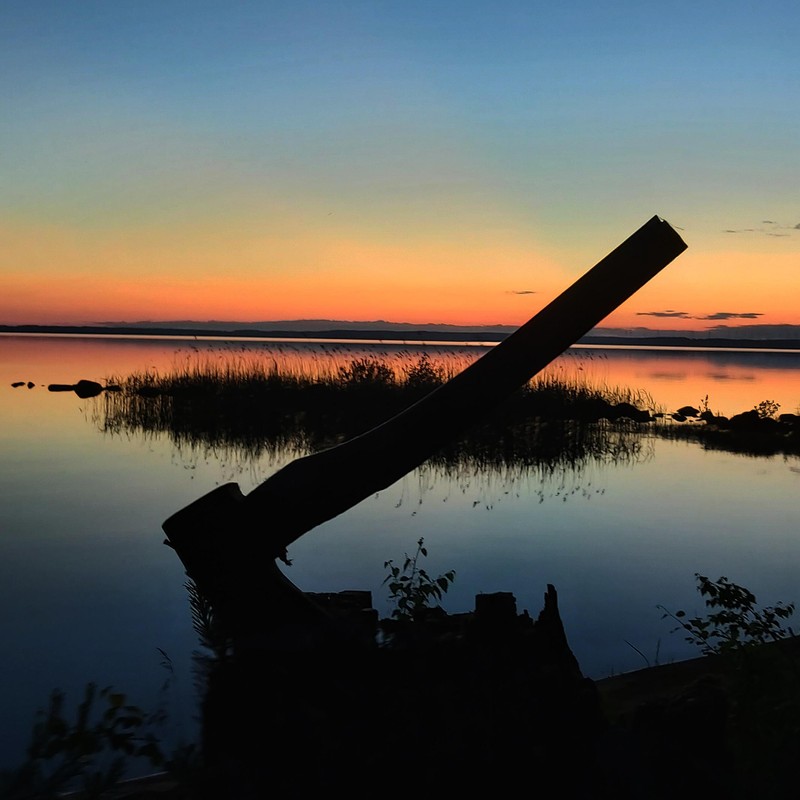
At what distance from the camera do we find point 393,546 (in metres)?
10.9

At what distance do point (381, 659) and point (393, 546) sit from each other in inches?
327

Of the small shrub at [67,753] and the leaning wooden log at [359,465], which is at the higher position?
the leaning wooden log at [359,465]

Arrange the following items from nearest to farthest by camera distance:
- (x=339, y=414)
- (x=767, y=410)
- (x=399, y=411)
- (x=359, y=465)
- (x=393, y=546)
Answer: (x=359, y=465) → (x=393, y=546) → (x=339, y=414) → (x=399, y=411) → (x=767, y=410)

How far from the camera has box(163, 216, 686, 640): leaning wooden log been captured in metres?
3.02

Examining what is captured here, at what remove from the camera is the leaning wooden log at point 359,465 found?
3023mm

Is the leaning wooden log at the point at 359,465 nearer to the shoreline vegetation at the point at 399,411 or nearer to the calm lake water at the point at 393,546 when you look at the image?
the calm lake water at the point at 393,546

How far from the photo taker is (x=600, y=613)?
8445mm

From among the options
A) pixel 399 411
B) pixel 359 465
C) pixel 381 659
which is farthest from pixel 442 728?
pixel 399 411

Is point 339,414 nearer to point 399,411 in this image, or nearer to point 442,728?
point 399,411

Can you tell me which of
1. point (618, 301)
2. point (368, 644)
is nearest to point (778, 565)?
point (618, 301)

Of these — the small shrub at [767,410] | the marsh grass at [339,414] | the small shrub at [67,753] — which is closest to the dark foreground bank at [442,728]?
the small shrub at [67,753]

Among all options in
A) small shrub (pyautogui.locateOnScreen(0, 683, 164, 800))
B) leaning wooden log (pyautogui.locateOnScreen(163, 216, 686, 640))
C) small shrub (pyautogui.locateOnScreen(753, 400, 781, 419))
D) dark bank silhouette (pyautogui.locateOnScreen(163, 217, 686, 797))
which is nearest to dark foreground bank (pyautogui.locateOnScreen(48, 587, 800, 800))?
dark bank silhouette (pyautogui.locateOnScreen(163, 217, 686, 797))

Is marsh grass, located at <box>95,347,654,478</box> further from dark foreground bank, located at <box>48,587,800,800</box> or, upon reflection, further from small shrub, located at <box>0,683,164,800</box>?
small shrub, located at <box>0,683,164,800</box>

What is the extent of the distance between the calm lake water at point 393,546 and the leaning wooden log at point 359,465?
1.35m
